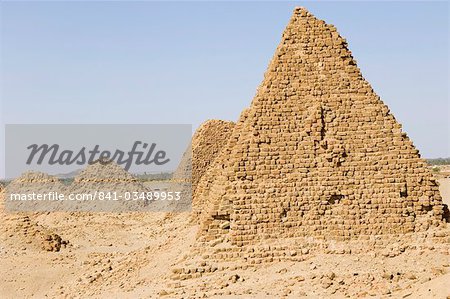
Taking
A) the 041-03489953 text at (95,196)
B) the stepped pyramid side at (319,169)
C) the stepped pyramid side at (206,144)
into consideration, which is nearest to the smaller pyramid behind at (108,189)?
the 041-03489953 text at (95,196)

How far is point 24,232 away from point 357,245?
1592 cm

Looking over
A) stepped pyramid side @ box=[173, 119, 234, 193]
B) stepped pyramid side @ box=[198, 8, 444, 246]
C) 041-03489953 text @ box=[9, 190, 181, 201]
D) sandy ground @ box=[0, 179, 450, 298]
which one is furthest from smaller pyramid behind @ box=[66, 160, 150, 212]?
stepped pyramid side @ box=[198, 8, 444, 246]

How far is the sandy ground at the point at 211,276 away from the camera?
1183 cm

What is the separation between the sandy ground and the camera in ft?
38.8

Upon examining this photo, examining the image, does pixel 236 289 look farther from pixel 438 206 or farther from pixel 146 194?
pixel 146 194

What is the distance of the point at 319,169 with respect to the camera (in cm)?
1367

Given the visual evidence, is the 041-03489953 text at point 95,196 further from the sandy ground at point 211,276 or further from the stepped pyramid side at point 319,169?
the stepped pyramid side at point 319,169

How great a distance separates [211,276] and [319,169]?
3.49 meters

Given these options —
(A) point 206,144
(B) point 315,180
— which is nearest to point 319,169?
(B) point 315,180

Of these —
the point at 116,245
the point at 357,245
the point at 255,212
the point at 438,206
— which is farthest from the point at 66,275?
the point at 438,206

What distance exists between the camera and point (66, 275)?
19.9 metres

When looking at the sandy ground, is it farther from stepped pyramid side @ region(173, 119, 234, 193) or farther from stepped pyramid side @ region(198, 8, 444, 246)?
stepped pyramid side @ region(173, 119, 234, 193)

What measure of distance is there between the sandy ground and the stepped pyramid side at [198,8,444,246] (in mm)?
774

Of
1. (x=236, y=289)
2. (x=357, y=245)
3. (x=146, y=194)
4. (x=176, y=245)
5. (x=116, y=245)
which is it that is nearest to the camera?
(x=236, y=289)
